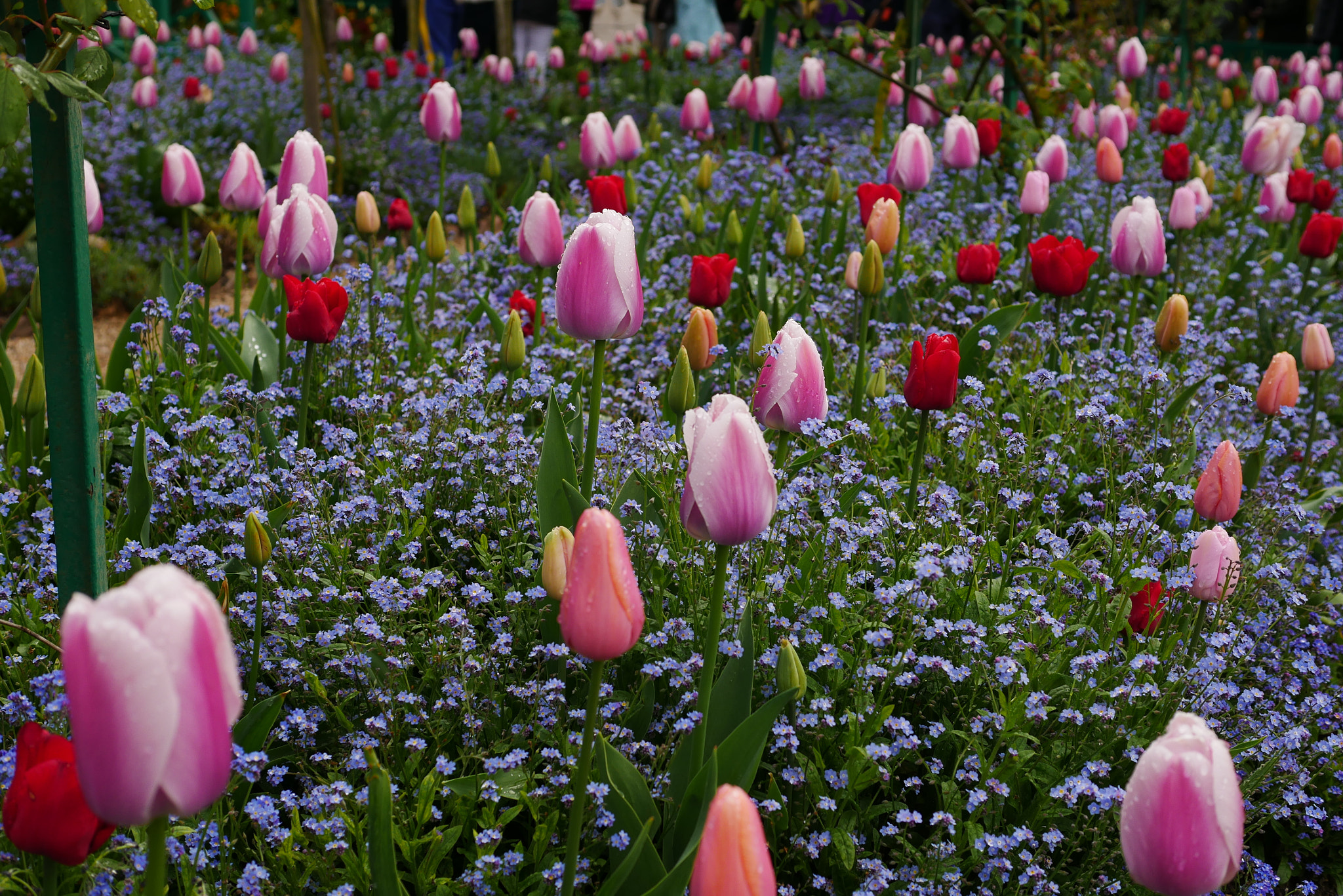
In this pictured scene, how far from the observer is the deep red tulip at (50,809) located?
3.95 ft

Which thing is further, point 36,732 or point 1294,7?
point 1294,7

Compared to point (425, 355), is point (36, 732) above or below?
above

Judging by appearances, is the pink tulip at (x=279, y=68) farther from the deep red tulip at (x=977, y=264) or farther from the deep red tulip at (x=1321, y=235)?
the deep red tulip at (x=1321, y=235)

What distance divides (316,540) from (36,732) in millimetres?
1020

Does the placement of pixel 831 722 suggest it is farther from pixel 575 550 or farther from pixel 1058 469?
pixel 1058 469

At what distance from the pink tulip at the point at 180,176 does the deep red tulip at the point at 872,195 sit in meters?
2.00

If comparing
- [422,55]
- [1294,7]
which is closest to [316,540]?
[422,55]

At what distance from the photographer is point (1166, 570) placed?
8.71ft

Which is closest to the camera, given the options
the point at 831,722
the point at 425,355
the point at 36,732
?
the point at 36,732

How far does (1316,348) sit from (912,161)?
139 centimetres

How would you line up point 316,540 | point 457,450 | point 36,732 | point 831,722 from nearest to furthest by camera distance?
point 36,732 → point 831,722 → point 316,540 → point 457,450

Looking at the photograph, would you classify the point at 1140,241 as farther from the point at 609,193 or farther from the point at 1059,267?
the point at 609,193

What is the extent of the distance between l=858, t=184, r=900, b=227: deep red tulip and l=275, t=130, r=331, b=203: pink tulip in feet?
5.27

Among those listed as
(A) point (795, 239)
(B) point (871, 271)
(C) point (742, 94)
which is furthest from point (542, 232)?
(C) point (742, 94)
